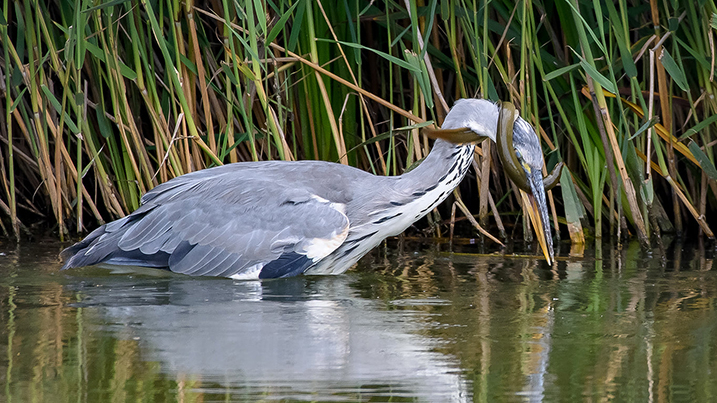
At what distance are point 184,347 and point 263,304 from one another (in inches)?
29.0

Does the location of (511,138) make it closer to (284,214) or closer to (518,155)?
(518,155)

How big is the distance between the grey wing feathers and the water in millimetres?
104

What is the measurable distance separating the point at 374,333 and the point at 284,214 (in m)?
1.33

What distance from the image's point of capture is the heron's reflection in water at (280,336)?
2.54m

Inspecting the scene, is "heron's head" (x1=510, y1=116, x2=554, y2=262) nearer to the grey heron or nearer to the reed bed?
the grey heron

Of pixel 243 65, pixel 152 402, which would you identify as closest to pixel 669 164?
pixel 243 65

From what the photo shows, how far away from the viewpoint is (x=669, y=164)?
5.03 metres

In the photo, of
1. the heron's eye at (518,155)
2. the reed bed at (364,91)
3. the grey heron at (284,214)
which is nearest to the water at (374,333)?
the grey heron at (284,214)

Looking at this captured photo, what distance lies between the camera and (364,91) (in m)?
4.86

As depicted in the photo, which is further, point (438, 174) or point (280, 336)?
point (438, 174)

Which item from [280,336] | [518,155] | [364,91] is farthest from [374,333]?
[364,91]

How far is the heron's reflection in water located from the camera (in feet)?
8.32

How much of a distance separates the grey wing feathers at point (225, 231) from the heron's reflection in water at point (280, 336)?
0.17 m

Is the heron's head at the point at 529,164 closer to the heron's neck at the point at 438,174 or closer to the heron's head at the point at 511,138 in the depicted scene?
the heron's head at the point at 511,138
